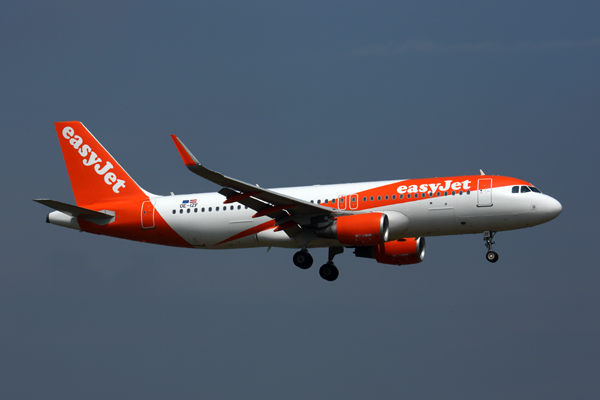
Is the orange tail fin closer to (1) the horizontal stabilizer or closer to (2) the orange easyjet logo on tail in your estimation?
(2) the orange easyjet logo on tail

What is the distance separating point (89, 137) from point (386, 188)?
57.6 feet

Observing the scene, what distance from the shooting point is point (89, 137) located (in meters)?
47.4

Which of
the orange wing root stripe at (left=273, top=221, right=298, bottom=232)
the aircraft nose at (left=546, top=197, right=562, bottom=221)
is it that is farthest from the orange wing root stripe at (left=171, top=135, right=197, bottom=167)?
the aircraft nose at (left=546, top=197, right=562, bottom=221)

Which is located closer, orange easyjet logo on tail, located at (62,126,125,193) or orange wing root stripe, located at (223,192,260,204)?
orange wing root stripe, located at (223,192,260,204)

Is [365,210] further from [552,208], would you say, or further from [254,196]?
[552,208]

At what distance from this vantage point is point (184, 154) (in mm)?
34344

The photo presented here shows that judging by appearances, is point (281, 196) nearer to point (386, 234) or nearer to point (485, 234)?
point (386, 234)

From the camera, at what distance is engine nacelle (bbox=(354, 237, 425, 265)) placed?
44.4m

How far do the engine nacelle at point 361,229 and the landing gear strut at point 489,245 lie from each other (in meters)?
4.86

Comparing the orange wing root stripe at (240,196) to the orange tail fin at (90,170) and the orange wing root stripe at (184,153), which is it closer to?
the orange wing root stripe at (184,153)

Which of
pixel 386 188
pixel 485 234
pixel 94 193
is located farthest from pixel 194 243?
pixel 485 234

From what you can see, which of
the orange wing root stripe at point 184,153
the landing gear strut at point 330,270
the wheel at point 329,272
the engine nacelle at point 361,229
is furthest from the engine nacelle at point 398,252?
the orange wing root stripe at point 184,153

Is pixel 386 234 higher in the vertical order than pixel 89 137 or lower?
lower

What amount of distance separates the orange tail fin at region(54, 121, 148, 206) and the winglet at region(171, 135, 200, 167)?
11.6 metres
